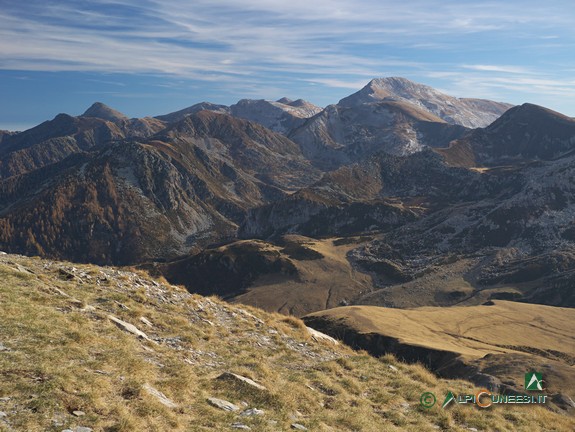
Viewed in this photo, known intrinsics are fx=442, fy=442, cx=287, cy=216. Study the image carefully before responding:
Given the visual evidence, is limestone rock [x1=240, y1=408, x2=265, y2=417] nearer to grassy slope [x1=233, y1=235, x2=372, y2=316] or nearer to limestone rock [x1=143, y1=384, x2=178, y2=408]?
limestone rock [x1=143, y1=384, x2=178, y2=408]

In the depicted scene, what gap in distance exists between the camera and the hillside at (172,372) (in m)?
13.0

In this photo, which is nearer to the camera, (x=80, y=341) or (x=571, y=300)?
(x=80, y=341)

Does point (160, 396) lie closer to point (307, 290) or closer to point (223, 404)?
point (223, 404)

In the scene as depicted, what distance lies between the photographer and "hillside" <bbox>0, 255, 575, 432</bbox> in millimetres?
13000

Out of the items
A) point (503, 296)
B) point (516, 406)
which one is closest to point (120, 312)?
point (516, 406)

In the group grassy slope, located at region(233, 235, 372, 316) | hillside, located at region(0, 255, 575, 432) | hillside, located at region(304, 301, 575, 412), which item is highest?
hillside, located at region(0, 255, 575, 432)

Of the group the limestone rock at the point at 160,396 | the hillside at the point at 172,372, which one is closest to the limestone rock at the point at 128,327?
the hillside at the point at 172,372

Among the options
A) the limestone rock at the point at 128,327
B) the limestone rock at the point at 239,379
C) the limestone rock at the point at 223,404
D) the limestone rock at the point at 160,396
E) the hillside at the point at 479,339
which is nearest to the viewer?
the limestone rock at the point at 160,396

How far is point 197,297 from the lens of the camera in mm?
32469

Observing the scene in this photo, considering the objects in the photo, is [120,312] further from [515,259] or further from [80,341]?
[515,259]

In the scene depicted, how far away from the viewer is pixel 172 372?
17.5 metres

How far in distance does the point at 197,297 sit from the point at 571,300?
15102 centimetres

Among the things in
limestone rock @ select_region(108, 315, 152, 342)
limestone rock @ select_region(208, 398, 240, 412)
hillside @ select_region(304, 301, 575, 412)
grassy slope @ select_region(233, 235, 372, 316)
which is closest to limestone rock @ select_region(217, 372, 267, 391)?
limestone rock @ select_region(208, 398, 240, 412)

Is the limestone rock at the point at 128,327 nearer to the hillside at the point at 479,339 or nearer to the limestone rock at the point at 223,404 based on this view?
the limestone rock at the point at 223,404
